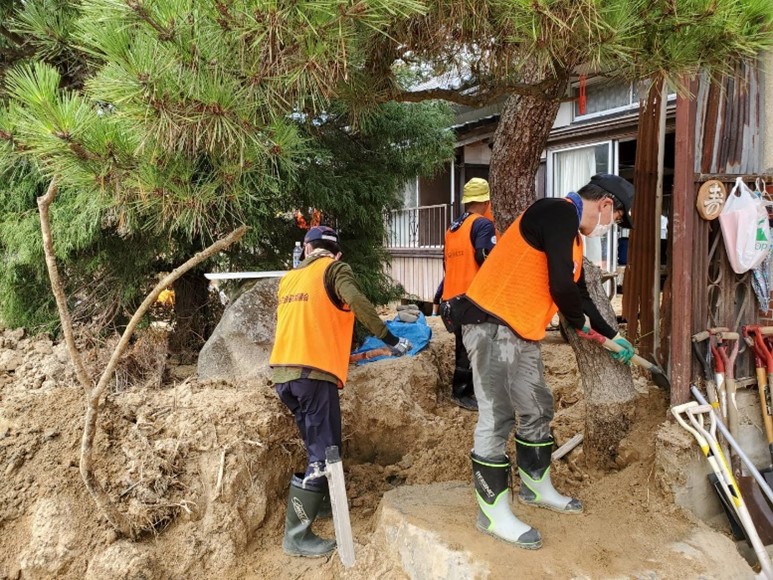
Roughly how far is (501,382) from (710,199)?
1620 millimetres

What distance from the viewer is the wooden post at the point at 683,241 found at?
10.3ft

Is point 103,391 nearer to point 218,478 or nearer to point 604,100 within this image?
point 218,478

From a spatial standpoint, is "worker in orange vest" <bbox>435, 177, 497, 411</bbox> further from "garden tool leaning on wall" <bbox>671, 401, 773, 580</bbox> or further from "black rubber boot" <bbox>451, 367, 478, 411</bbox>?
"garden tool leaning on wall" <bbox>671, 401, 773, 580</bbox>

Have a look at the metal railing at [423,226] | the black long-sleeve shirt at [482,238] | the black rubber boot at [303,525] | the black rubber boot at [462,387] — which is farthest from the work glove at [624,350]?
the metal railing at [423,226]

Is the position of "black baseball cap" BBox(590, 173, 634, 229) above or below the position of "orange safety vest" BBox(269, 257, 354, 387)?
above

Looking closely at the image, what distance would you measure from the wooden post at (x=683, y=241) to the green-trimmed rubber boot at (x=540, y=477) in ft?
Result: 2.97

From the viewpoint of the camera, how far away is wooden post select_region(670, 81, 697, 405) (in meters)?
3.15

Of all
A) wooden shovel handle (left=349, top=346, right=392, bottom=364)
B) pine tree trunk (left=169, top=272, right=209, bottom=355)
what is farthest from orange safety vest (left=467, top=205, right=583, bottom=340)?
pine tree trunk (left=169, top=272, right=209, bottom=355)

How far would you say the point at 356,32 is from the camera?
A: 2.28 meters

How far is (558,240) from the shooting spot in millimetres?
2701

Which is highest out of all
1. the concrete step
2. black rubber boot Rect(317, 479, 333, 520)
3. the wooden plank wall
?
the wooden plank wall

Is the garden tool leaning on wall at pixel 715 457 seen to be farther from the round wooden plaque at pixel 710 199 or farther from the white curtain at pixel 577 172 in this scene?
the white curtain at pixel 577 172

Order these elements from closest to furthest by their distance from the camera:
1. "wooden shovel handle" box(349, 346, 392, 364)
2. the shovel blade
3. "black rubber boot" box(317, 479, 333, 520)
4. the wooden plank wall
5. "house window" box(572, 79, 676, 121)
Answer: the shovel blade
"black rubber boot" box(317, 479, 333, 520)
"wooden shovel handle" box(349, 346, 392, 364)
"house window" box(572, 79, 676, 121)
the wooden plank wall

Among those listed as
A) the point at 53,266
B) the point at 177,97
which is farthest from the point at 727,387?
the point at 53,266
